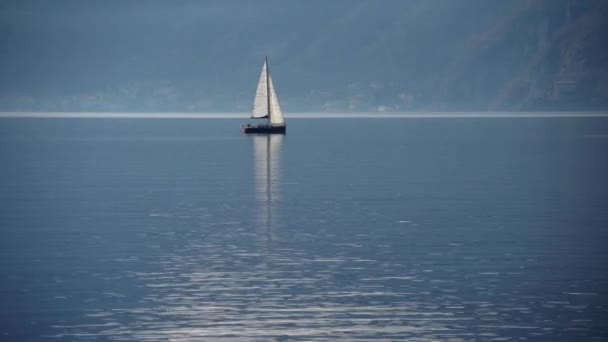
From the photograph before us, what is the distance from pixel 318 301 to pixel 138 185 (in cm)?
4954

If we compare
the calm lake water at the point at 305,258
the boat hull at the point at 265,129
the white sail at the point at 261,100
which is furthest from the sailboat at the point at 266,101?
the calm lake water at the point at 305,258

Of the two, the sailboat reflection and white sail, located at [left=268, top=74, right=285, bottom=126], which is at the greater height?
white sail, located at [left=268, top=74, right=285, bottom=126]

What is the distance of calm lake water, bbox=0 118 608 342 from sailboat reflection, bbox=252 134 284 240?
27 centimetres

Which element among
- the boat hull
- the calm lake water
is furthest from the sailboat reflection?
the boat hull

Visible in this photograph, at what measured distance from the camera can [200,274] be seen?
1716 inches

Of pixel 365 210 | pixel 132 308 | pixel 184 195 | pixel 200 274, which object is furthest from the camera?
pixel 184 195

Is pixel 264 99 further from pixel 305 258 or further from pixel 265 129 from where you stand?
pixel 305 258

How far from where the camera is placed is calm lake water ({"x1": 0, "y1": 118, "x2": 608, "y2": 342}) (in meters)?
35.3

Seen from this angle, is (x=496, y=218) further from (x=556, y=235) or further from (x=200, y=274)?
(x=200, y=274)

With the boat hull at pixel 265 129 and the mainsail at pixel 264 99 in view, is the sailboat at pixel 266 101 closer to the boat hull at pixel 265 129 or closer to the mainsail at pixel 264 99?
the mainsail at pixel 264 99

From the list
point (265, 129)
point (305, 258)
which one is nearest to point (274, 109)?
point (265, 129)

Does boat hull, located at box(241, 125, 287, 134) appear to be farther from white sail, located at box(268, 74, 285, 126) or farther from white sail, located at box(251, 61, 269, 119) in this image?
white sail, located at box(251, 61, 269, 119)

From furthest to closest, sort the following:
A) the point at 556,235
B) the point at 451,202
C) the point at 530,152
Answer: the point at 530,152 < the point at 451,202 < the point at 556,235

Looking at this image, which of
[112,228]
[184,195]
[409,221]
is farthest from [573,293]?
[184,195]
